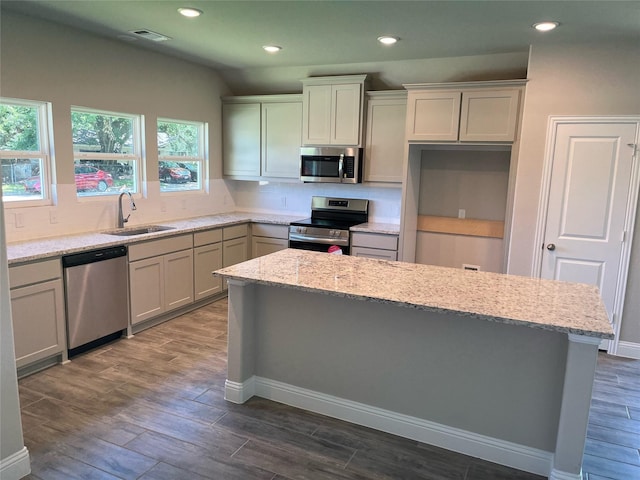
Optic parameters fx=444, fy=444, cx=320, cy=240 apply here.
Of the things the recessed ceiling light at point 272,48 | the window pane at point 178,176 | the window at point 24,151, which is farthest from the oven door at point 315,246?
the window at point 24,151

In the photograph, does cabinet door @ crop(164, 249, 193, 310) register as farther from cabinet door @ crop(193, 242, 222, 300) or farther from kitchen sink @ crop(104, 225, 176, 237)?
kitchen sink @ crop(104, 225, 176, 237)

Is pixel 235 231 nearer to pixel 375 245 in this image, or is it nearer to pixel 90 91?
pixel 375 245

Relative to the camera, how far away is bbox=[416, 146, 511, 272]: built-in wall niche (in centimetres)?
466

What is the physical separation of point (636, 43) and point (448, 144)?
163 cm

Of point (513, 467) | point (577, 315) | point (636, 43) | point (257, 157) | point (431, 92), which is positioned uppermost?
point (636, 43)

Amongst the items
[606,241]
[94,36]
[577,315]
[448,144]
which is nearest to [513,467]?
[577,315]

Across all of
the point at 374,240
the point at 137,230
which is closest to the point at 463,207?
the point at 374,240

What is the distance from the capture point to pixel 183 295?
454cm

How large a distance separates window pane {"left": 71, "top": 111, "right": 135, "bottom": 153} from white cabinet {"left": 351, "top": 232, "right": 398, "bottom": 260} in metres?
2.53

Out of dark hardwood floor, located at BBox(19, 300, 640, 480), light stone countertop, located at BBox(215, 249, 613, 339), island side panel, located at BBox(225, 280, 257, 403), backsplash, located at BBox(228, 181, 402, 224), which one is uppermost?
backsplash, located at BBox(228, 181, 402, 224)

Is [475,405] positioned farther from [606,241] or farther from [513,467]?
[606,241]

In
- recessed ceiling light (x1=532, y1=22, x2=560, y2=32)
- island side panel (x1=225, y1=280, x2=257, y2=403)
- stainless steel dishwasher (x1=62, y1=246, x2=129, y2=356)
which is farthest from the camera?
stainless steel dishwasher (x1=62, y1=246, x2=129, y2=356)

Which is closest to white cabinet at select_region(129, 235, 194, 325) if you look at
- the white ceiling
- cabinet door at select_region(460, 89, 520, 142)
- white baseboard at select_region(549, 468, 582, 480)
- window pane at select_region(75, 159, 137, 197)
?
window pane at select_region(75, 159, 137, 197)

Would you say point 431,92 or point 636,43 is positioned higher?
point 636,43
